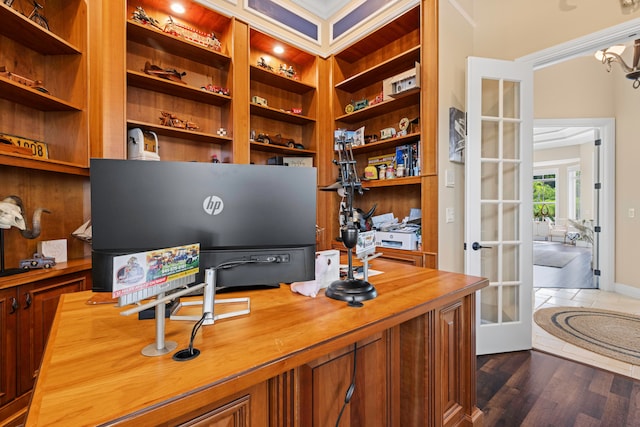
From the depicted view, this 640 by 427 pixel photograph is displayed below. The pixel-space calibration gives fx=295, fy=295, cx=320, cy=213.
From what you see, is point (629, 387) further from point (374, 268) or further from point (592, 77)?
point (592, 77)

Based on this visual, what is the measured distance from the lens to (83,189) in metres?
2.26

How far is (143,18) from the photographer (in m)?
2.38

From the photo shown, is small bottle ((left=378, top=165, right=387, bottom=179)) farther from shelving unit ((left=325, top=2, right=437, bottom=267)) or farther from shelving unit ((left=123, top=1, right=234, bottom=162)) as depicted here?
shelving unit ((left=123, top=1, right=234, bottom=162))

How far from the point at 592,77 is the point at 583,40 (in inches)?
112

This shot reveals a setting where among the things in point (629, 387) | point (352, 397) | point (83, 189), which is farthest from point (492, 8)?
point (83, 189)

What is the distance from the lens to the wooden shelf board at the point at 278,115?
9.94 feet

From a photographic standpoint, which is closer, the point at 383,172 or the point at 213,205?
the point at 213,205

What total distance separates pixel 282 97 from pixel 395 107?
1.31 meters

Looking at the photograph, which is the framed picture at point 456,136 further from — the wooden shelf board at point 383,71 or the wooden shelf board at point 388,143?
the wooden shelf board at point 383,71

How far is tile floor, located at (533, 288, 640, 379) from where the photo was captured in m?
2.18

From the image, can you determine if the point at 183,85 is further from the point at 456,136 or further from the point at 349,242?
the point at 456,136

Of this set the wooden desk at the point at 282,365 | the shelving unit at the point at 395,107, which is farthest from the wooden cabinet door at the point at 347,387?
the shelving unit at the point at 395,107

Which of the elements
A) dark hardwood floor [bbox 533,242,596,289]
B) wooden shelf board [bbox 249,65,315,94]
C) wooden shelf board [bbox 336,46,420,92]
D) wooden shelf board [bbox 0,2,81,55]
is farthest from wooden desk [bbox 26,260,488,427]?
dark hardwood floor [bbox 533,242,596,289]

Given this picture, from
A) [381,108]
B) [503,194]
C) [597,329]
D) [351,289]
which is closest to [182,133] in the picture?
[381,108]
